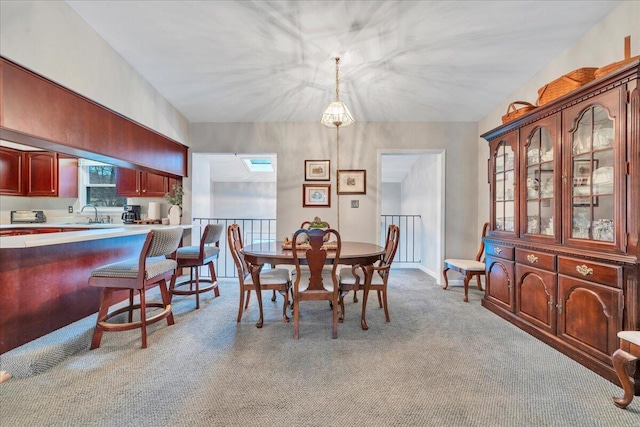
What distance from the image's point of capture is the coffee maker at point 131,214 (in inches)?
165

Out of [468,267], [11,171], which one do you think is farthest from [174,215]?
[468,267]

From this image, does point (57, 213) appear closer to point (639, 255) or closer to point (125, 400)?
point (125, 400)

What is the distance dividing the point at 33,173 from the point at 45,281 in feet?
10.2

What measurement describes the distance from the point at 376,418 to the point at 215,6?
303 cm

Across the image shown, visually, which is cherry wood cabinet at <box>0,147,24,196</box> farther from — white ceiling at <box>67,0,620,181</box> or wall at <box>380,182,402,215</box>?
wall at <box>380,182,402,215</box>

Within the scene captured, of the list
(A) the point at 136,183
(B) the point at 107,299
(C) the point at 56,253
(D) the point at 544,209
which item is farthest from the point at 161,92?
(D) the point at 544,209

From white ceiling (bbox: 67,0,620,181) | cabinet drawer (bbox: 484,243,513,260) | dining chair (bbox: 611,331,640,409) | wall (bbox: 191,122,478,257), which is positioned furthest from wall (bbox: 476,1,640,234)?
dining chair (bbox: 611,331,640,409)

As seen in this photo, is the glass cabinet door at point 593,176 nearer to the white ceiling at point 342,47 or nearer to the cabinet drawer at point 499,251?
the cabinet drawer at point 499,251

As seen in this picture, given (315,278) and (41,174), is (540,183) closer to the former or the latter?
(315,278)

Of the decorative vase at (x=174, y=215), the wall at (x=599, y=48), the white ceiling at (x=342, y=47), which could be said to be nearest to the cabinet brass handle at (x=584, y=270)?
the wall at (x=599, y=48)

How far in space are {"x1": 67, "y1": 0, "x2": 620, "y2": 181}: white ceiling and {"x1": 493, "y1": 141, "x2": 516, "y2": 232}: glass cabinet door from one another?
94cm

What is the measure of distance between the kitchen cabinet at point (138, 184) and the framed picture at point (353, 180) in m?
2.72

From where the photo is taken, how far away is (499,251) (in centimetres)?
283

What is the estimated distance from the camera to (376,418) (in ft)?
4.66
